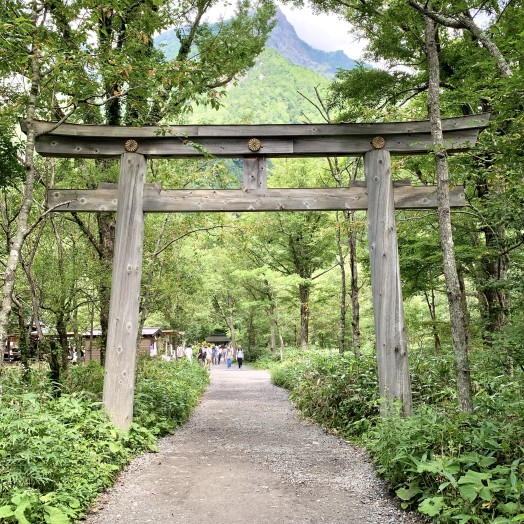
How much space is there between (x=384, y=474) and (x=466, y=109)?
8798 mm

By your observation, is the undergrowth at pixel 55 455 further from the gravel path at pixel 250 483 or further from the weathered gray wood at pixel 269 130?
the weathered gray wood at pixel 269 130

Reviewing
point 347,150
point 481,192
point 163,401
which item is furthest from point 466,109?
point 163,401

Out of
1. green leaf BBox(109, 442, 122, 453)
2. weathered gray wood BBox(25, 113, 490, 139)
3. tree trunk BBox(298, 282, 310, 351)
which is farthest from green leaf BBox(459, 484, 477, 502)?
tree trunk BBox(298, 282, 310, 351)

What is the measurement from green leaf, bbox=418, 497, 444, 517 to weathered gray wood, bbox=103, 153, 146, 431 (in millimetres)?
4369

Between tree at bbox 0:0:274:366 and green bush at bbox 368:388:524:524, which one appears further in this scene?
tree at bbox 0:0:274:366

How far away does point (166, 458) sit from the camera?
6008 millimetres

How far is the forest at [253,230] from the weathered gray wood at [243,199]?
419mm

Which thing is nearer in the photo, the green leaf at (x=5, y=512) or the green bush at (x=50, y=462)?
the green leaf at (x=5, y=512)

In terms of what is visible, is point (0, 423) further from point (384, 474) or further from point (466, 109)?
point (466, 109)

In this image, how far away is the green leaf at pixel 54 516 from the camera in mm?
3305

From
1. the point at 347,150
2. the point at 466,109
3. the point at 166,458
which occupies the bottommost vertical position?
the point at 166,458

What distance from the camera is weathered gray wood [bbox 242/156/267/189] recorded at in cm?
701

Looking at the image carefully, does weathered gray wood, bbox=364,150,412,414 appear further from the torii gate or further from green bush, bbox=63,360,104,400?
green bush, bbox=63,360,104,400

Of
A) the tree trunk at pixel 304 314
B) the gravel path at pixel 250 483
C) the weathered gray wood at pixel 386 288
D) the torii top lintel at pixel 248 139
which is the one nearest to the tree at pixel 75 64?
the torii top lintel at pixel 248 139
